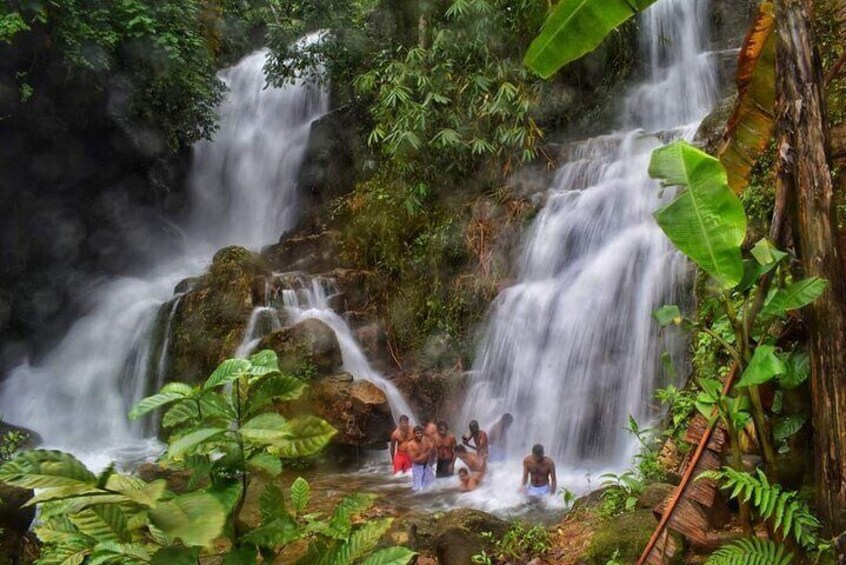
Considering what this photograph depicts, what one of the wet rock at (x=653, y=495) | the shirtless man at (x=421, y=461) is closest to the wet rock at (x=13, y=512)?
the shirtless man at (x=421, y=461)

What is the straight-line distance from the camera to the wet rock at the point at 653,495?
379 cm

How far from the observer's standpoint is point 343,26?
40.9 feet

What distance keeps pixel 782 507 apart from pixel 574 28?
232 cm

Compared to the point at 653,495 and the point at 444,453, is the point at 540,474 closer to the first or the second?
the point at 444,453

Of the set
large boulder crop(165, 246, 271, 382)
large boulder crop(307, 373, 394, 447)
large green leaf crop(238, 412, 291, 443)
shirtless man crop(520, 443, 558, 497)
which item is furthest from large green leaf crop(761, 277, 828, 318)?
large boulder crop(165, 246, 271, 382)

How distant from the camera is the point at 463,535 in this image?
442 centimetres

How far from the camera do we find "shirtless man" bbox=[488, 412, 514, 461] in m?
7.63

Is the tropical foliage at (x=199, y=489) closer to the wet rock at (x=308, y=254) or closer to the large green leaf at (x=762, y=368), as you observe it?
the large green leaf at (x=762, y=368)

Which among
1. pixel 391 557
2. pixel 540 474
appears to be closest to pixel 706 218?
pixel 391 557

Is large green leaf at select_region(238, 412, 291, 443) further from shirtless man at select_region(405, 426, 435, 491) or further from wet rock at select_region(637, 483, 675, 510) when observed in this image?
shirtless man at select_region(405, 426, 435, 491)

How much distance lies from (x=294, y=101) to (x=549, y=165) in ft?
27.1

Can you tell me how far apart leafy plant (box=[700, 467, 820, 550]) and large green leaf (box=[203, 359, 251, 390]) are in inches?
71.8

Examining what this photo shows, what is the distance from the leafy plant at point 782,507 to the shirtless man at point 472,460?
15.8ft

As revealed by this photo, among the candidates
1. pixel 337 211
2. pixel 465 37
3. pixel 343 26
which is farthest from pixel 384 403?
pixel 343 26
